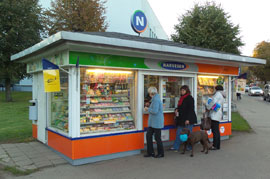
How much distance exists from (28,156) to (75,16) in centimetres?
1484

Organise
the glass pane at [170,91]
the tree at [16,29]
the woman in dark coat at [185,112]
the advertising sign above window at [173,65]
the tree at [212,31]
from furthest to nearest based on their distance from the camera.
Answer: the tree at [16,29], the tree at [212,31], the glass pane at [170,91], the advertising sign above window at [173,65], the woman in dark coat at [185,112]

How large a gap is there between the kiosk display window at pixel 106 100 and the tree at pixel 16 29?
14477 mm

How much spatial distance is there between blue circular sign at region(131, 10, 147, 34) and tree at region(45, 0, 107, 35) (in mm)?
11108

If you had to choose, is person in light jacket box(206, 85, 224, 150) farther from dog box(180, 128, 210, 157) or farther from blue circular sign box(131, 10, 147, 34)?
blue circular sign box(131, 10, 147, 34)

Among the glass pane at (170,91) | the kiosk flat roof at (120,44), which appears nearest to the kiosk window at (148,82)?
the glass pane at (170,91)

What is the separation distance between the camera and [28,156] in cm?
566

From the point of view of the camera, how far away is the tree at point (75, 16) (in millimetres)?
18234

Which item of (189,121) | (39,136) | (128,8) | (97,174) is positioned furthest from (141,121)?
(128,8)

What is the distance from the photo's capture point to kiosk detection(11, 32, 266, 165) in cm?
500

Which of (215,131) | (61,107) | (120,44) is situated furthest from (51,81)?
(215,131)

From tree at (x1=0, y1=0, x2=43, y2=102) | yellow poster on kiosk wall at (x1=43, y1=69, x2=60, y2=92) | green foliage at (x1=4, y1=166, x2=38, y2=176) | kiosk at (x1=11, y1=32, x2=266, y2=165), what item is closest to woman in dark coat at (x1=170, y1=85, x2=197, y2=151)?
kiosk at (x1=11, y1=32, x2=266, y2=165)

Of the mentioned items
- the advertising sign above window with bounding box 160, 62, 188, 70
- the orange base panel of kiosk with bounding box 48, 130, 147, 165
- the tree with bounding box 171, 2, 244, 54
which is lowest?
the orange base panel of kiosk with bounding box 48, 130, 147, 165

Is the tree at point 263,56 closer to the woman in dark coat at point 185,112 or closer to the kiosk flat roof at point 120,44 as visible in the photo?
the kiosk flat roof at point 120,44

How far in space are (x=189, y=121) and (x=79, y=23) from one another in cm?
1502
